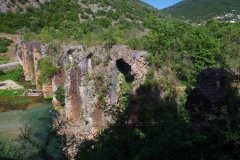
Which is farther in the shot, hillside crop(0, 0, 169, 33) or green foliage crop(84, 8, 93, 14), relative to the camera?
green foliage crop(84, 8, 93, 14)

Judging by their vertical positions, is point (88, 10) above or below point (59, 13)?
above

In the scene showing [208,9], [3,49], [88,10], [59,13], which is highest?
[208,9]

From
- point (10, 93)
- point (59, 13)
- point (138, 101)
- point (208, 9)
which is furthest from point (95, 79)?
point (208, 9)

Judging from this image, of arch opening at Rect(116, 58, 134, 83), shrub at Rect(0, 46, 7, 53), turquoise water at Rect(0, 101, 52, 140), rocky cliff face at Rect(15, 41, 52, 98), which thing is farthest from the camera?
shrub at Rect(0, 46, 7, 53)

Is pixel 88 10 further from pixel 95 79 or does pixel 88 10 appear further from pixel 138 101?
pixel 138 101

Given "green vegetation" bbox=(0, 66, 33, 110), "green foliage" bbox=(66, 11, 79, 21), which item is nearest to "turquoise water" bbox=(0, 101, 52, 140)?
"green vegetation" bbox=(0, 66, 33, 110)

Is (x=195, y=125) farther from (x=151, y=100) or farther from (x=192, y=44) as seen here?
(x=192, y=44)

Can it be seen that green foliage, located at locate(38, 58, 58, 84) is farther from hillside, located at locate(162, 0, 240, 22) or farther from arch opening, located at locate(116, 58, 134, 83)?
hillside, located at locate(162, 0, 240, 22)
